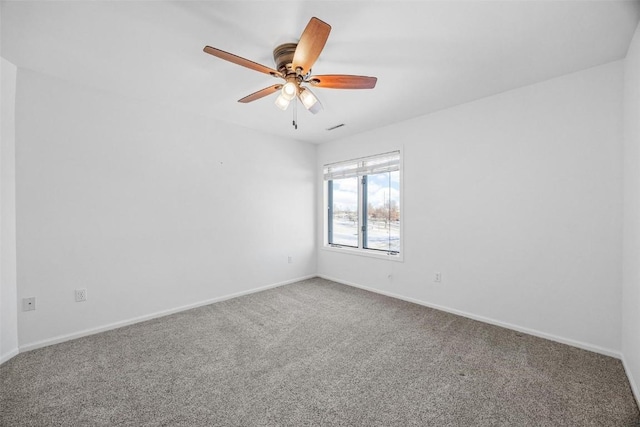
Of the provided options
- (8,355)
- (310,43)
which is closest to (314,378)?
(310,43)

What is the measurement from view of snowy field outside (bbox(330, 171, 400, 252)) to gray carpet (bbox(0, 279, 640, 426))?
4.53 ft

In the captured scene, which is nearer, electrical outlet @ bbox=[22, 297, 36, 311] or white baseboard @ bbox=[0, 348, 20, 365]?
white baseboard @ bbox=[0, 348, 20, 365]

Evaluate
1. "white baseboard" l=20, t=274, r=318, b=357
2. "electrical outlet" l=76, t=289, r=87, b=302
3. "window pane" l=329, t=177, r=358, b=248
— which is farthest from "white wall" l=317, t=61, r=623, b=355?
"electrical outlet" l=76, t=289, r=87, b=302

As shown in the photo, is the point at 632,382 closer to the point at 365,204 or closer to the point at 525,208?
the point at 525,208

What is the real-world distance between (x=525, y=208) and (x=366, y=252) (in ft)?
6.84

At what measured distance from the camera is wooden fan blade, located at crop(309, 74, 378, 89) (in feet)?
6.20

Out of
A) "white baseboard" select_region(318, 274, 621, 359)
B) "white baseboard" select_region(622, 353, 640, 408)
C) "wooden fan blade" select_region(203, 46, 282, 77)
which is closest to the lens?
"wooden fan blade" select_region(203, 46, 282, 77)

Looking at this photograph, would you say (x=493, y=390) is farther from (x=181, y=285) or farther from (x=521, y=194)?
(x=181, y=285)

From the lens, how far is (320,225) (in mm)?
4789

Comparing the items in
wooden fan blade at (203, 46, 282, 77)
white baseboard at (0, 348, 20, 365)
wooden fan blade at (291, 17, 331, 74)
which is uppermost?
wooden fan blade at (291, 17, 331, 74)

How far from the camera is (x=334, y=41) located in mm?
1889

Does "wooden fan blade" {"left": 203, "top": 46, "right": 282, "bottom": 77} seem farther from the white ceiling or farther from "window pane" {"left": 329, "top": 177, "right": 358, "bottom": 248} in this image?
"window pane" {"left": 329, "top": 177, "right": 358, "bottom": 248}

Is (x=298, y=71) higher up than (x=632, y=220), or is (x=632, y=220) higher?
(x=298, y=71)

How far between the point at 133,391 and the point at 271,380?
0.94m
